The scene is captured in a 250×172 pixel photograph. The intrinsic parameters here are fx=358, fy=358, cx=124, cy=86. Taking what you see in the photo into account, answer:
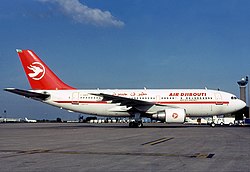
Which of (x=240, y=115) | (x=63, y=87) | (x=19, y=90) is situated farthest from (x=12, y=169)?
(x=240, y=115)

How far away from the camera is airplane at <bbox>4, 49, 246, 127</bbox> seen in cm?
3584

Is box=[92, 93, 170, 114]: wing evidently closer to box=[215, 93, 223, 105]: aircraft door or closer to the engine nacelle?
the engine nacelle

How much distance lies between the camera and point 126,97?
1401 inches

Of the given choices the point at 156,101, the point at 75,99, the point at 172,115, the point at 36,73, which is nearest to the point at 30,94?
the point at 36,73

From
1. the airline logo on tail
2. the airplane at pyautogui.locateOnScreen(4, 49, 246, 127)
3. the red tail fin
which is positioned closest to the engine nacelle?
the airplane at pyautogui.locateOnScreen(4, 49, 246, 127)

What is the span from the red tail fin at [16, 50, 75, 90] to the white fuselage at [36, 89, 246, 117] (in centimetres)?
71

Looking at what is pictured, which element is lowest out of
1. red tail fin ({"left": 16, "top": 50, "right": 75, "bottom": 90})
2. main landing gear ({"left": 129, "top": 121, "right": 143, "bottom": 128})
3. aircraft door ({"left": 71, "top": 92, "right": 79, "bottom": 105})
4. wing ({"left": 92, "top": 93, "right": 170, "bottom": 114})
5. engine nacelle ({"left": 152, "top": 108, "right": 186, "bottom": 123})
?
main landing gear ({"left": 129, "top": 121, "right": 143, "bottom": 128})

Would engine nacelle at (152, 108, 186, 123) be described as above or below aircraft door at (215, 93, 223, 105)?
below

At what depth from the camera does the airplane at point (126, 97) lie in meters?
35.8

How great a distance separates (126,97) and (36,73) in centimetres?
979

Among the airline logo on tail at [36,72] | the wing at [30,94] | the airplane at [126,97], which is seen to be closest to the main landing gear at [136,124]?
the airplane at [126,97]

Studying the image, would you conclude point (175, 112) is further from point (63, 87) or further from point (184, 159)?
point (184, 159)

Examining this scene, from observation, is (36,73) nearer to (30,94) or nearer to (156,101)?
(30,94)

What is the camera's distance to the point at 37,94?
118 ft
